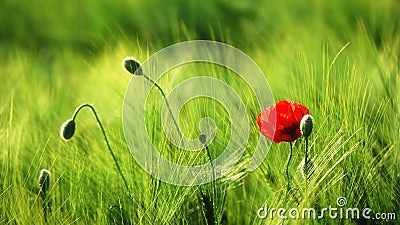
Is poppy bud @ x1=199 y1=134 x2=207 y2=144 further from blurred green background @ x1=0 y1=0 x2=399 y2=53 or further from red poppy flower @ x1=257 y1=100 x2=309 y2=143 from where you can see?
blurred green background @ x1=0 y1=0 x2=399 y2=53

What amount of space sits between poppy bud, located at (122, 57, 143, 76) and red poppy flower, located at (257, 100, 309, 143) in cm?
14

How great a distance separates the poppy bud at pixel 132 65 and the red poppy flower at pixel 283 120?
139mm

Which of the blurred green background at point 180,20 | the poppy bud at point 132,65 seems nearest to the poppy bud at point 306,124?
the poppy bud at point 132,65

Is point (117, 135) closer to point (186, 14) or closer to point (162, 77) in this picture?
point (162, 77)

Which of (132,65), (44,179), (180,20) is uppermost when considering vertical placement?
(180,20)

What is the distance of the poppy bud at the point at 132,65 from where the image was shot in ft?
2.54

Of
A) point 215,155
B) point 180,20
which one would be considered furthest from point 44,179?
point 180,20

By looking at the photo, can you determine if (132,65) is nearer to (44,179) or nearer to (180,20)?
Answer: (44,179)

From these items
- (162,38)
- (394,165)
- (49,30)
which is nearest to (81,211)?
(394,165)

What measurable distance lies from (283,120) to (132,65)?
0.55 ft

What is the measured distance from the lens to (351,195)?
32.9 inches

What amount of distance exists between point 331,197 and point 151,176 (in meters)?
0.20

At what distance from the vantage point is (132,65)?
0.78 meters

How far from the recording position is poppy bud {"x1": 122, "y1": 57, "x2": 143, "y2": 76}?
77cm
